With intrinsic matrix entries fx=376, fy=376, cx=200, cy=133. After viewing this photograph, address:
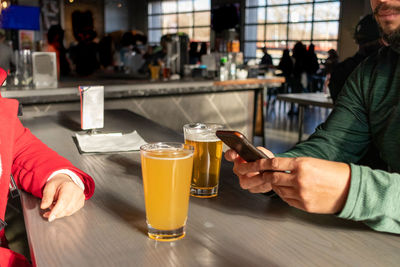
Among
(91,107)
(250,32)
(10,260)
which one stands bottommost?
(10,260)

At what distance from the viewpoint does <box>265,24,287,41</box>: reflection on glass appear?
11.4 meters

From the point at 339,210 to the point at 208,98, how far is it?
3.40 meters

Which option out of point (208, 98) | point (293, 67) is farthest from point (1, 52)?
point (293, 67)

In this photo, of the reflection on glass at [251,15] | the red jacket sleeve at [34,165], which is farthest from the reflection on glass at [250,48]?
the red jacket sleeve at [34,165]

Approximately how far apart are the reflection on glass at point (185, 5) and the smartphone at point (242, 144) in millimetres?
14093

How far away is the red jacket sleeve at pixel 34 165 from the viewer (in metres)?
0.86

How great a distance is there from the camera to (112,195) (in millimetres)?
852

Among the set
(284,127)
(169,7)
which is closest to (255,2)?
(169,7)

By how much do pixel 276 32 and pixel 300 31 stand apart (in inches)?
33.1

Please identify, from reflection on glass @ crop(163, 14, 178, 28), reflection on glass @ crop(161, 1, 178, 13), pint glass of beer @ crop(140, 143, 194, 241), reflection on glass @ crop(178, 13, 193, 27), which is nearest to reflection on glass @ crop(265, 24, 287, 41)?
reflection on glass @ crop(178, 13, 193, 27)

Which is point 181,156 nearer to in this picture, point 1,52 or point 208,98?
point 208,98

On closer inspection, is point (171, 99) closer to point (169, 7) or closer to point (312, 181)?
point (312, 181)

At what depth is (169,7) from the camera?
14.8m

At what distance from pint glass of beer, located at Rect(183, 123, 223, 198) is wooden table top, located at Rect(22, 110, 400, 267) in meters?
0.03
